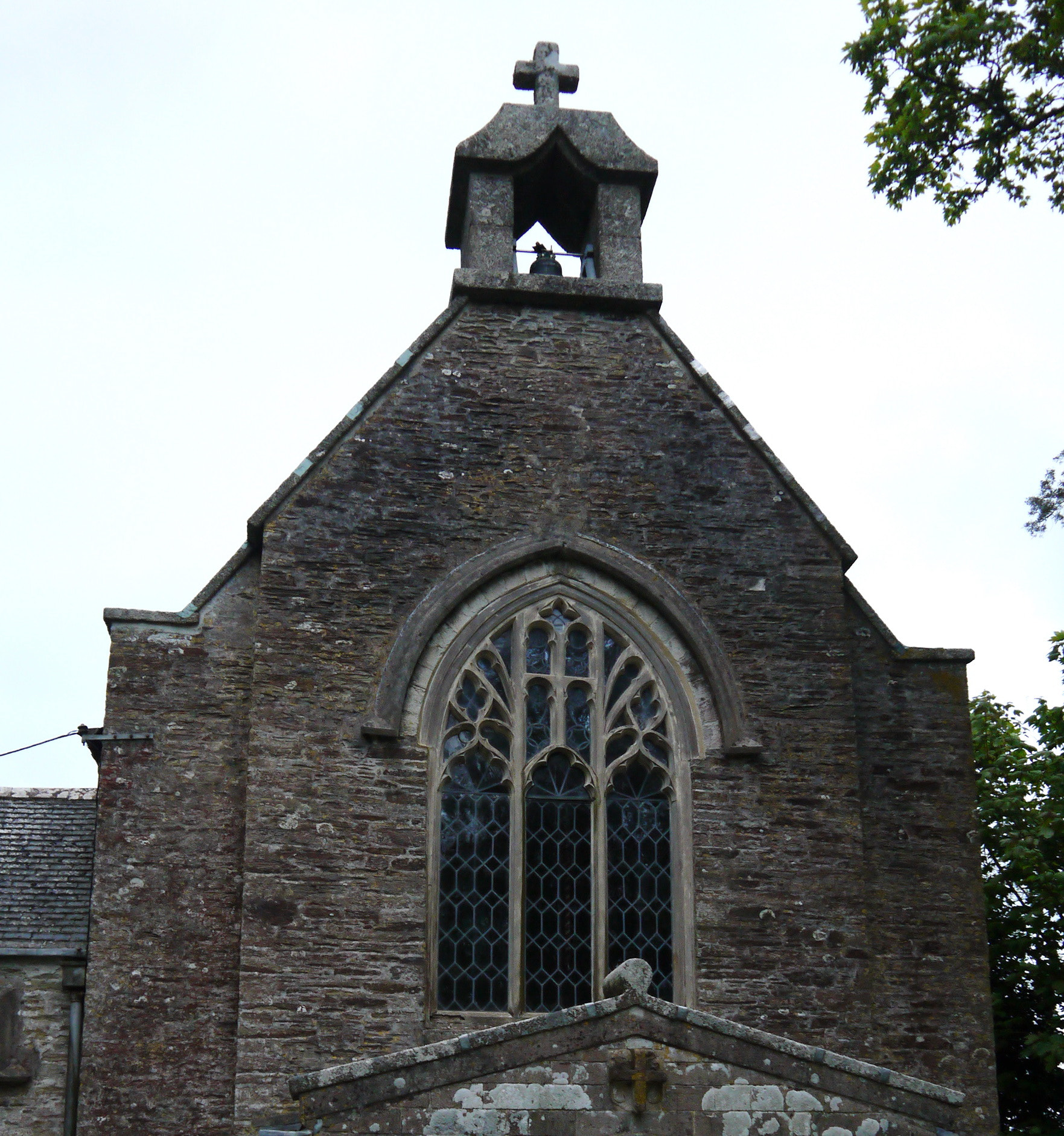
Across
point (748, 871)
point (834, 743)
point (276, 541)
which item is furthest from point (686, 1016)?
point (276, 541)

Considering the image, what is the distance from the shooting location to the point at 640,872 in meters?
14.5

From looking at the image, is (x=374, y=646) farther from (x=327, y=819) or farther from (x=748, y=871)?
(x=748, y=871)

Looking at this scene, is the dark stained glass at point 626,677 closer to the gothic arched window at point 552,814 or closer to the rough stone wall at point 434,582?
the gothic arched window at point 552,814

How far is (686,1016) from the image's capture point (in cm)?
1030

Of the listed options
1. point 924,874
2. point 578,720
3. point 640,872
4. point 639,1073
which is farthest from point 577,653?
point 639,1073

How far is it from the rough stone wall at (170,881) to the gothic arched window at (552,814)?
1.76 metres

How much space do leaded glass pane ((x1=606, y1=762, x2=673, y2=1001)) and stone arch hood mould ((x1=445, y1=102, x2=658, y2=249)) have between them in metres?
6.41

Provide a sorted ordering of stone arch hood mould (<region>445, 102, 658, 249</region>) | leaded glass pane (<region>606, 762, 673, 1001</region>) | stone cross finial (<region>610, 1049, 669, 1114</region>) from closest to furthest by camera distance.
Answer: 1. stone cross finial (<region>610, 1049, 669, 1114</region>)
2. leaded glass pane (<region>606, 762, 673, 1001</region>)
3. stone arch hood mould (<region>445, 102, 658, 249</region>)

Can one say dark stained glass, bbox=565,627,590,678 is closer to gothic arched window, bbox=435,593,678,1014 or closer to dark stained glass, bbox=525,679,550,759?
gothic arched window, bbox=435,593,678,1014

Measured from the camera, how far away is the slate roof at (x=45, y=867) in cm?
1430

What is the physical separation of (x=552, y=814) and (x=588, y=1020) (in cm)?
443

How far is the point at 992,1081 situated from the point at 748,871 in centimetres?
266

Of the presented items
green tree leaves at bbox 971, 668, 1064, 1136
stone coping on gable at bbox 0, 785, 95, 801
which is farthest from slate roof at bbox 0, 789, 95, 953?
green tree leaves at bbox 971, 668, 1064, 1136

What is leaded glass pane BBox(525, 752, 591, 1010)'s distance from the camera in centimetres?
1402
